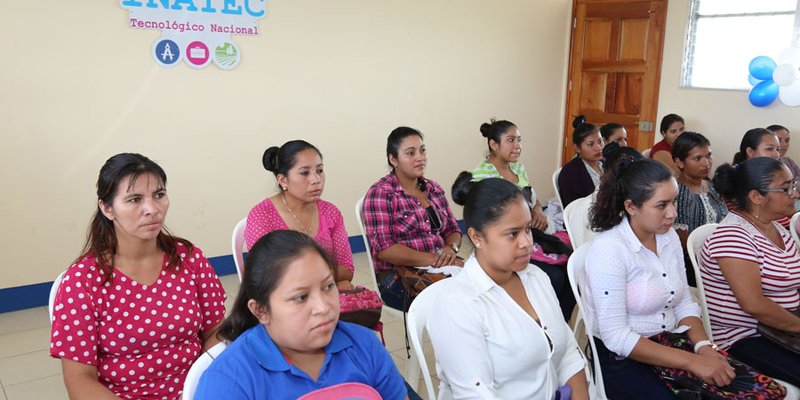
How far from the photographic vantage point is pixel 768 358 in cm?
225

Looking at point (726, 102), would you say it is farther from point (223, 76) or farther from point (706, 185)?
point (223, 76)

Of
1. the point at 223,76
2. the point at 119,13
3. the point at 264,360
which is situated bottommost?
the point at 264,360

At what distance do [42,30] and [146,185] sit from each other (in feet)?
8.46

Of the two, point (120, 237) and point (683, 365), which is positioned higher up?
point (120, 237)

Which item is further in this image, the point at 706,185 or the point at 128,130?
the point at 128,130

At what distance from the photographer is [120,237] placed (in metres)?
1.83

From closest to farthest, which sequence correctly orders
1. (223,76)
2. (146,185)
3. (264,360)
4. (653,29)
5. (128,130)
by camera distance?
(264,360) < (146,185) < (128,130) < (223,76) < (653,29)

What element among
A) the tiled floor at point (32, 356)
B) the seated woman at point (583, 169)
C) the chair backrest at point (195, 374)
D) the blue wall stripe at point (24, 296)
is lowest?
the tiled floor at point (32, 356)

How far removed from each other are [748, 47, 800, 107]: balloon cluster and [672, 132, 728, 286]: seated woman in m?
1.73

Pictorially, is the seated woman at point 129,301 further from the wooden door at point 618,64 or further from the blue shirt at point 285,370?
the wooden door at point 618,64

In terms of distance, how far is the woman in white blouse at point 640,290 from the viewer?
2.04m

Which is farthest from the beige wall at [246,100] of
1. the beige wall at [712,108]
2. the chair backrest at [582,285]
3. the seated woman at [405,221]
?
the chair backrest at [582,285]

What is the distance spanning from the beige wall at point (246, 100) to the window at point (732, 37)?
1331mm

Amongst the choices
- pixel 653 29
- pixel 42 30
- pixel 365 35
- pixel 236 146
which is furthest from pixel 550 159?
pixel 42 30
